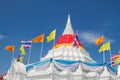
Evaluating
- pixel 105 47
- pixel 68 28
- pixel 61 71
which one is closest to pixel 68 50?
pixel 105 47

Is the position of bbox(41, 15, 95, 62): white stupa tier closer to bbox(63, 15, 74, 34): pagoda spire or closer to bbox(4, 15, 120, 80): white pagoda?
bbox(63, 15, 74, 34): pagoda spire

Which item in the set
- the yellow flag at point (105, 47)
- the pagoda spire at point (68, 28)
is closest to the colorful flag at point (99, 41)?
the yellow flag at point (105, 47)

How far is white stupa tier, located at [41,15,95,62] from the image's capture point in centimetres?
4300

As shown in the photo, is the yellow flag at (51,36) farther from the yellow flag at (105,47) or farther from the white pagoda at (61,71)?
the yellow flag at (105,47)

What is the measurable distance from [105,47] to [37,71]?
13132mm

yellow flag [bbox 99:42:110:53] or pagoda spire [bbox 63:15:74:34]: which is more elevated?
pagoda spire [bbox 63:15:74:34]

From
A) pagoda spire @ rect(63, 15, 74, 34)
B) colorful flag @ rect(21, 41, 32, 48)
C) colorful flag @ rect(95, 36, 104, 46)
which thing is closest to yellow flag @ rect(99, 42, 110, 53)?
colorful flag @ rect(95, 36, 104, 46)

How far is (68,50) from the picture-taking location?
45.2 metres

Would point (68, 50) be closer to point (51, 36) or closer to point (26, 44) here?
point (51, 36)

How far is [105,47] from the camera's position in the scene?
3978 centimetres

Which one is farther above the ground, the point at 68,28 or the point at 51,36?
the point at 68,28

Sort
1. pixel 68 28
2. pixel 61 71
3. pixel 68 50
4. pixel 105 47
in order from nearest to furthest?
pixel 61 71 < pixel 105 47 < pixel 68 50 < pixel 68 28

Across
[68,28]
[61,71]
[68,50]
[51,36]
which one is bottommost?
[61,71]

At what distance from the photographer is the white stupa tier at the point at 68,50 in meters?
43.0
